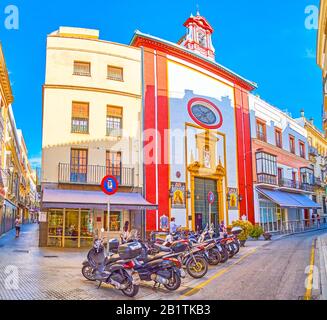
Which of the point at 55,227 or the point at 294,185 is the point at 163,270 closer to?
the point at 55,227

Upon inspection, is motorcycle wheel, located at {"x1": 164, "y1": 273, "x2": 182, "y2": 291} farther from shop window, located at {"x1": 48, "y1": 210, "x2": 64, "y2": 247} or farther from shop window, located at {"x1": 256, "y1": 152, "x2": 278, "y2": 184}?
shop window, located at {"x1": 256, "y1": 152, "x2": 278, "y2": 184}

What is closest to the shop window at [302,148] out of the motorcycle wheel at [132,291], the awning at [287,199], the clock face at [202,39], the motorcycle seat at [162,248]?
the awning at [287,199]

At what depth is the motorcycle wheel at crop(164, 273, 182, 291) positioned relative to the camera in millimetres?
7820

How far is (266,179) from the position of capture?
2856cm

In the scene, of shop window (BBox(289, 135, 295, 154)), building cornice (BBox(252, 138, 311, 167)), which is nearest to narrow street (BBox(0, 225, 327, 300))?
building cornice (BBox(252, 138, 311, 167))

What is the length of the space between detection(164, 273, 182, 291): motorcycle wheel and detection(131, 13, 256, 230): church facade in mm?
11599

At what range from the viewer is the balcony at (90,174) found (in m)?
17.9

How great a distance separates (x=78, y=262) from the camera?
40.2 feet

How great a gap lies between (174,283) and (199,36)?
22908 millimetres

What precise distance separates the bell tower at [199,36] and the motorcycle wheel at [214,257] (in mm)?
18092

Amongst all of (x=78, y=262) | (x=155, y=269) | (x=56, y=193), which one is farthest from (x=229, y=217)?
(x=155, y=269)

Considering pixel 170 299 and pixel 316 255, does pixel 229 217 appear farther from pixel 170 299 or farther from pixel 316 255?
pixel 170 299

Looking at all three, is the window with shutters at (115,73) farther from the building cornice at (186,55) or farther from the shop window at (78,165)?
the shop window at (78,165)
